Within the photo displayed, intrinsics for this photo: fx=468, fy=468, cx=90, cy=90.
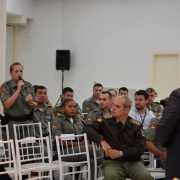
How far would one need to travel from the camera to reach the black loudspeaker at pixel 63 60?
11.0 metres

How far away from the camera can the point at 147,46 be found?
33.6ft

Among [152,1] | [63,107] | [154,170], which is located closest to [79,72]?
[152,1]

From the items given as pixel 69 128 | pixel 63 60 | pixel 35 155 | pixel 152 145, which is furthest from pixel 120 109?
pixel 63 60

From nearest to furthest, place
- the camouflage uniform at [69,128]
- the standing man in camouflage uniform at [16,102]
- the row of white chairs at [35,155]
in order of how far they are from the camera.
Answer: the row of white chairs at [35,155] < the camouflage uniform at [69,128] < the standing man in camouflage uniform at [16,102]

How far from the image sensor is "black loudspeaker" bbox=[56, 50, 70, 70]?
36.2 ft

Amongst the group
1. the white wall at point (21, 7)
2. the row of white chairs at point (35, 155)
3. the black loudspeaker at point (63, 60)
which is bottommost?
the row of white chairs at point (35, 155)

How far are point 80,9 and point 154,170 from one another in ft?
22.6

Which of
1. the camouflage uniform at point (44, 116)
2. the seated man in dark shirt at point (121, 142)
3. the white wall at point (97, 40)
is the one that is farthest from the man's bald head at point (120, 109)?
the white wall at point (97, 40)

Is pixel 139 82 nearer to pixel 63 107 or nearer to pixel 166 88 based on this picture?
pixel 166 88

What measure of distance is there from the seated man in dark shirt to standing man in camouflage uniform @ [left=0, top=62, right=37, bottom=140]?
3.89ft

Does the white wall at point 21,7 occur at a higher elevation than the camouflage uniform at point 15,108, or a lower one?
higher

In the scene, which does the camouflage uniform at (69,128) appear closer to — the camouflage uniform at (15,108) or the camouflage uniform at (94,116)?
the camouflage uniform at (94,116)

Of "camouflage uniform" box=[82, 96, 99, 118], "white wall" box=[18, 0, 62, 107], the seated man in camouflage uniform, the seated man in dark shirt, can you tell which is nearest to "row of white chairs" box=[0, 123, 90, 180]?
the seated man in dark shirt

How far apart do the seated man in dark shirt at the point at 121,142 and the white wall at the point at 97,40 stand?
5663mm
